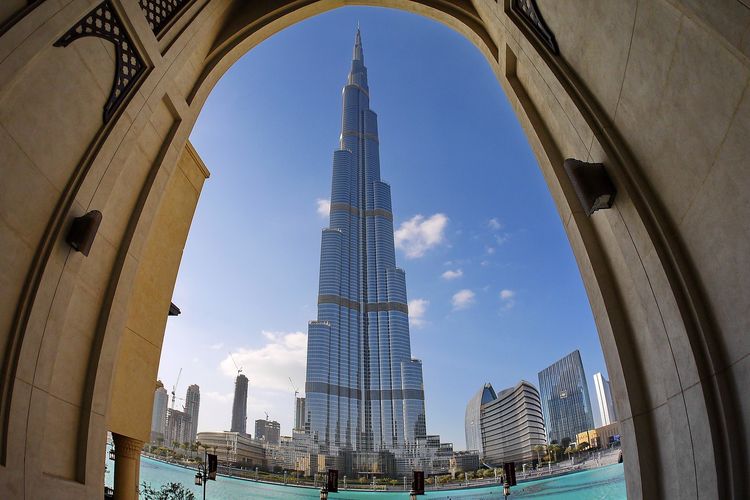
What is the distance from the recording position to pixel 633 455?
4.14 metres

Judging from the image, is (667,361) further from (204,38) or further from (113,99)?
(204,38)

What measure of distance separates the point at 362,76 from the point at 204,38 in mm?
181436

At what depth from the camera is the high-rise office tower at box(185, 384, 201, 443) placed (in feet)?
355

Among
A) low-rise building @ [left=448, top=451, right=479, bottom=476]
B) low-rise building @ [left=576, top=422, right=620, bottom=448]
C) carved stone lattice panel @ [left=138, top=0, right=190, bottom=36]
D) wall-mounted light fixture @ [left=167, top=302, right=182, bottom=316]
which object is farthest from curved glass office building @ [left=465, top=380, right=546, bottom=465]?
carved stone lattice panel @ [left=138, top=0, right=190, bottom=36]

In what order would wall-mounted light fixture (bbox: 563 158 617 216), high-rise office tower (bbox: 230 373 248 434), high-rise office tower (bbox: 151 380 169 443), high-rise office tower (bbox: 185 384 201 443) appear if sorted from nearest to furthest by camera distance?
wall-mounted light fixture (bbox: 563 158 617 216), high-rise office tower (bbox: 151 380 169 443), high-rise office tower (bbox: 185 384 201 443), high-rise office tower (bbox: 230 373 248 434)

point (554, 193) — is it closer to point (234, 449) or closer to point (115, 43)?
point (115, 43)

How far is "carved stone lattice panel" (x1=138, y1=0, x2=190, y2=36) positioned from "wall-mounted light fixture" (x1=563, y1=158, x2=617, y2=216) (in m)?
5.27

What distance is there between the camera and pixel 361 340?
123 meters

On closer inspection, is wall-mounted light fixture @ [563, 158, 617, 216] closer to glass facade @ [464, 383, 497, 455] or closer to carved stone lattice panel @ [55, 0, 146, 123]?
carved stone lattice panel @ [55, 0, 146, 123]

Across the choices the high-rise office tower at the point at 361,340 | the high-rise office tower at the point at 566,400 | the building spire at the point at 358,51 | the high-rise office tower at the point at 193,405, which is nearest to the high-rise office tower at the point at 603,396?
the high-rise office tower at the point at 566,400

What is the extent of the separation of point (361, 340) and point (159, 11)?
120 meters

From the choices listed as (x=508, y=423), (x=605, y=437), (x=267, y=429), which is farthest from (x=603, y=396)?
(x=267, y=429)

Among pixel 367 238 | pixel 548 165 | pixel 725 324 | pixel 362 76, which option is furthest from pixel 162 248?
pixel 362 76

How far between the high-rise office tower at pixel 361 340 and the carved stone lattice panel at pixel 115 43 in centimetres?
11266
